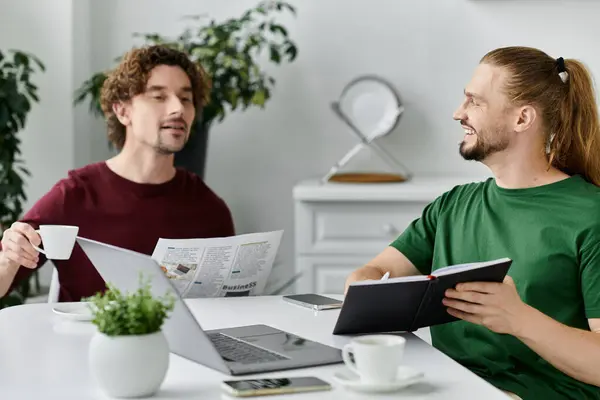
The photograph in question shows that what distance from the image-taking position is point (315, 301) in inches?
78.1

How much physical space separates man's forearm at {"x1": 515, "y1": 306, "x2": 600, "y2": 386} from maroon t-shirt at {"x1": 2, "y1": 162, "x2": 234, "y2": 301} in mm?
1207

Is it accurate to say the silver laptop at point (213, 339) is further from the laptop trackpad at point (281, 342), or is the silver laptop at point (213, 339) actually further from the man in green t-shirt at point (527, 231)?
the man in green t-shirt at point (527, 231)

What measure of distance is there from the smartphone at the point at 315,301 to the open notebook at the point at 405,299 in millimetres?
261

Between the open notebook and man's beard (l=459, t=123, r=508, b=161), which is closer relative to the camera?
the open notebook

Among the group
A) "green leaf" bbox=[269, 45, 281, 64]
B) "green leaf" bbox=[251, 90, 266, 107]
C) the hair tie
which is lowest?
"green leaf" bbox=[251, 90, 266, 107]

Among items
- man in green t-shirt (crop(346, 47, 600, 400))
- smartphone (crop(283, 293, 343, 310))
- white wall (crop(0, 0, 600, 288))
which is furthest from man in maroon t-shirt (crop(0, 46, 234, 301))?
white wall (crop(0, 0, 600, 288))

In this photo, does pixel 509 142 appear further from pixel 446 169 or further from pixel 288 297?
pixel 446 169

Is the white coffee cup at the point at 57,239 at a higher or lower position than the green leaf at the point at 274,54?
lower

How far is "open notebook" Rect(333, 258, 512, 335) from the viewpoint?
152 cm

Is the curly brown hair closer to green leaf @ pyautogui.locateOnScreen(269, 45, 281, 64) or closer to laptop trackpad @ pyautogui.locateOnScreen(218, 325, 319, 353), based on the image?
green leaf @ pyautogui.locateOnScreen(269, 45, 281, 64)

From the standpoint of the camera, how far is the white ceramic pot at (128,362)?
49.3 inches

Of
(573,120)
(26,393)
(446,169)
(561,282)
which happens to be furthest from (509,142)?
(446,169)

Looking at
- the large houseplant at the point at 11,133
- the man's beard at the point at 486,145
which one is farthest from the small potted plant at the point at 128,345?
the large houseplant at the point at 11,133

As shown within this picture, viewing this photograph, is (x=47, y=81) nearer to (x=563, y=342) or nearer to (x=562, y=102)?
(x=562, y=102)
